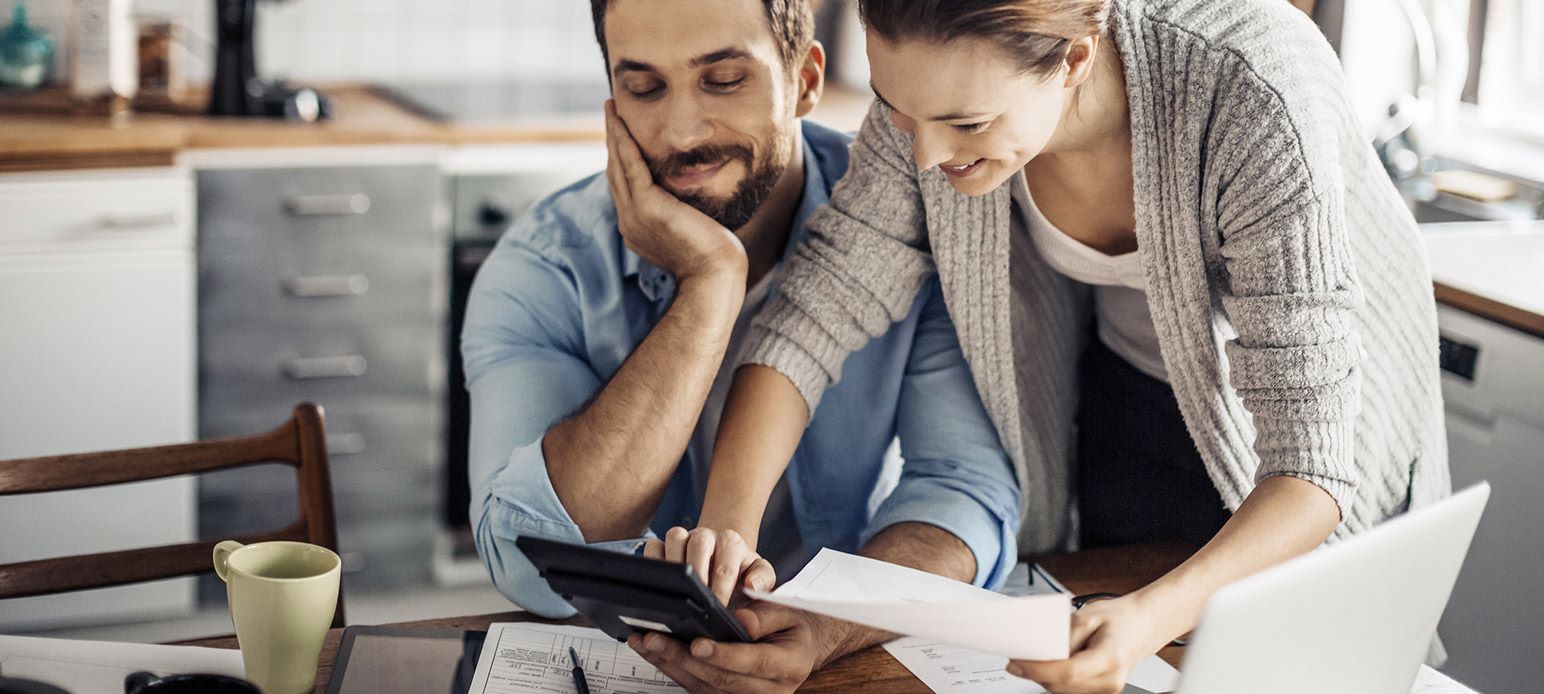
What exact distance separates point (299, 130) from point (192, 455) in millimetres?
1340

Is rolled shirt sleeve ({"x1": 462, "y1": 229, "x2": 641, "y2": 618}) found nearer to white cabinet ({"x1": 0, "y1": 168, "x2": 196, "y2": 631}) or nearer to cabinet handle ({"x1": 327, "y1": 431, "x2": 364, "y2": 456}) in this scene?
white cabinet ({"x1": 0, "y1": 168, "x2": 196, "y2": 631})

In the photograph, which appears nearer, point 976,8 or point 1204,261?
point 976,8

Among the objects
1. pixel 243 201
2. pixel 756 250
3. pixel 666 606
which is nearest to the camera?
pixel 666 606

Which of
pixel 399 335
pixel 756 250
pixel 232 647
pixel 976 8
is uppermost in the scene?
pixel 976 8

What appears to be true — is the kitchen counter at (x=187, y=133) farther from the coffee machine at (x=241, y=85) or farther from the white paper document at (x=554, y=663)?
the white paper document at (x=554, y=663)

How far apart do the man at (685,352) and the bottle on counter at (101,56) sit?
1.42 meters

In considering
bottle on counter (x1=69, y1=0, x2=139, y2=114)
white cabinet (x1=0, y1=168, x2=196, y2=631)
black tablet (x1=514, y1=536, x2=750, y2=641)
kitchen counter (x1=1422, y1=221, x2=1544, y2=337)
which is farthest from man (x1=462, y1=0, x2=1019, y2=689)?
bottle on counter (x1=69, y1=0, x2=139, y2=114)

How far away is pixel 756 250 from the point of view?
1.61 metres

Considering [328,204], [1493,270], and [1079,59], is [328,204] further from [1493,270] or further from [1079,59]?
[1493,270]

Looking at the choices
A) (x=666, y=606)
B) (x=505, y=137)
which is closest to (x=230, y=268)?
(x=505, y=137)

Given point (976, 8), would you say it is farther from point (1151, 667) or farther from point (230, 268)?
point (230, 268)

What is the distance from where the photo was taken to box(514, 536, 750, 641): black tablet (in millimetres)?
960

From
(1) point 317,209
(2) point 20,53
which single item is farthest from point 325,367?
(2) point 20,53

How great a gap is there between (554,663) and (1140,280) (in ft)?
2.18
